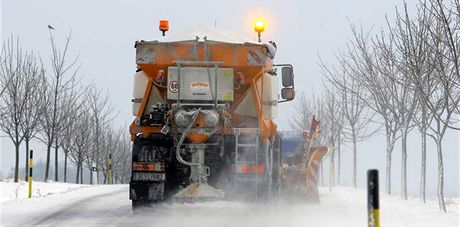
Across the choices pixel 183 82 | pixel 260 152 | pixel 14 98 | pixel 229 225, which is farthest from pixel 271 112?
pixel 14 98

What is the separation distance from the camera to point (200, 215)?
34.8 ft

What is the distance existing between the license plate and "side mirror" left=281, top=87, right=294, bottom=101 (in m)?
2.65

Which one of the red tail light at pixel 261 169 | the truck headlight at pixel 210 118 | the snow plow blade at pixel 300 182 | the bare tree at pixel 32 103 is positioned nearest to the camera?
the truck headlight at pixel 210 118

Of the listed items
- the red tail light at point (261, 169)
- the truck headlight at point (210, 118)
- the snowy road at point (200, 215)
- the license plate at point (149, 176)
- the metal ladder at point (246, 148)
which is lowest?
the snowy road at point (200, 215)

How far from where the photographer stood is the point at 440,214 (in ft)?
35.0

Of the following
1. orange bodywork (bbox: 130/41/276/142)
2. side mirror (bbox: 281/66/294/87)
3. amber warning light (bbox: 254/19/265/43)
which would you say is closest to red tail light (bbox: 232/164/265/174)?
orange bodywork (bbox: 130/41/276/142)

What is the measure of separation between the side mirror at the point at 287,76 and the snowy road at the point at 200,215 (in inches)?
85.5

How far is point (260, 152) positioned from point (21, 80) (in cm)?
1662

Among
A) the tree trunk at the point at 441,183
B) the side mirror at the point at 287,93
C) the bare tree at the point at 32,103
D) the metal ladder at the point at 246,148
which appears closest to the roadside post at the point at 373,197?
the metal ladder at the point at 246,148

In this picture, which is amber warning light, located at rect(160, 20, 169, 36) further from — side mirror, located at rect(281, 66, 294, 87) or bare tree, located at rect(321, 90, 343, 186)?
bare tree, located at rect(321, 90, 343, 186)

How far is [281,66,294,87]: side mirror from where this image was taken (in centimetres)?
1131

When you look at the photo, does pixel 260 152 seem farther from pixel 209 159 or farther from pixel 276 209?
pixel 276 209

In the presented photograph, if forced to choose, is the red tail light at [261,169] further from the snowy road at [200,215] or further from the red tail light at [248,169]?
the snowy road at [200,215]

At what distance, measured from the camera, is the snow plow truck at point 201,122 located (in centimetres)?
1016
